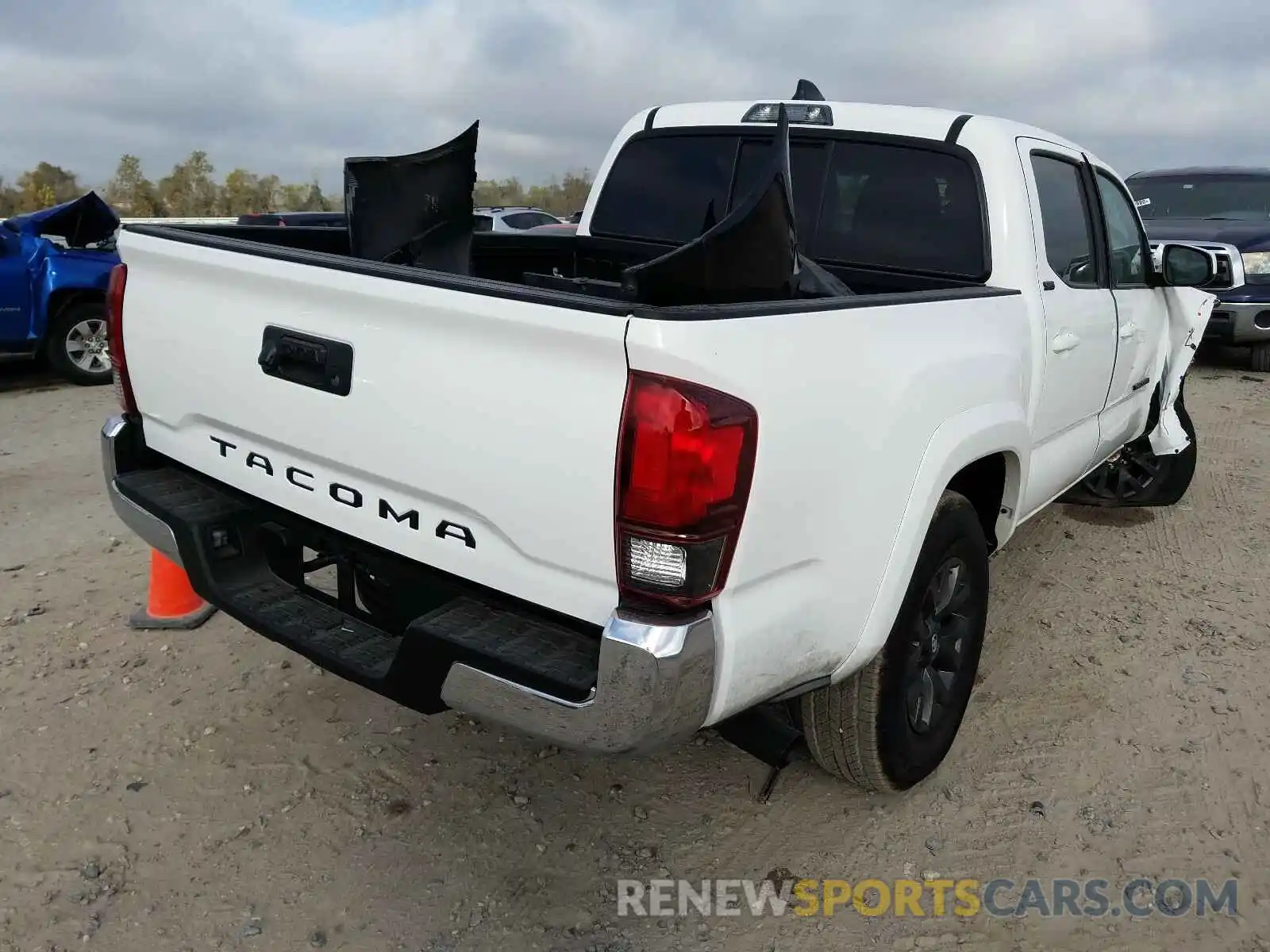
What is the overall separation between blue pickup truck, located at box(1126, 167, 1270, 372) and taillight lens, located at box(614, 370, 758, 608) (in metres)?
7.95

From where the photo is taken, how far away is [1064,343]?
128 inches

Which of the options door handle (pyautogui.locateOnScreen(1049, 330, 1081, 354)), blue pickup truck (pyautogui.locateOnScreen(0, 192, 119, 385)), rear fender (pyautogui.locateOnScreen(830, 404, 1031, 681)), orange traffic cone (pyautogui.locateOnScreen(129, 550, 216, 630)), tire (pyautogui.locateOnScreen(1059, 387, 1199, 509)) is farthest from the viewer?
blue pickup truck (pyautogui.locateOnScreen(0, 192, 119, 385))

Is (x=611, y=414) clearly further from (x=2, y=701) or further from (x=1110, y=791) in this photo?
(x=2, y=701)

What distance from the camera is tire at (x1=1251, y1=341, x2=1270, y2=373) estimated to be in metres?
9.94

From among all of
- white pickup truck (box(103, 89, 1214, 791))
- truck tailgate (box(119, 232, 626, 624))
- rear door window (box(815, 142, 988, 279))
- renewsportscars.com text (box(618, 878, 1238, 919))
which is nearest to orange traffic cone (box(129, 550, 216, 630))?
white pickup truck (box(103, 89, 1214, 791))

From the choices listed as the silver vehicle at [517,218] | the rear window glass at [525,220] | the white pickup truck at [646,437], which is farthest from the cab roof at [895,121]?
the rear window glass at [525,220]

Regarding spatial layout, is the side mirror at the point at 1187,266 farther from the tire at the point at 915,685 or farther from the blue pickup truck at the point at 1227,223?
the blue pickup truck at the point at 1227,223

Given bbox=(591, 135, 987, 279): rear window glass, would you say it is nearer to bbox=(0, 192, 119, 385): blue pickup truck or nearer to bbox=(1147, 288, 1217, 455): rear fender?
bbox=(1147, 288, 1217, 455): rear fender

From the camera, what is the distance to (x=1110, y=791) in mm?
2896

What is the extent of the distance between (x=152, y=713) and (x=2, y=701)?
0.51m

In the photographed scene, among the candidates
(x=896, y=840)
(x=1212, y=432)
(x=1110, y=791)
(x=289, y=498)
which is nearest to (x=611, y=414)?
(x=289, y=498)

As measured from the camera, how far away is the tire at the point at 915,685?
2514 mm

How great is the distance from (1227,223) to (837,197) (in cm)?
819

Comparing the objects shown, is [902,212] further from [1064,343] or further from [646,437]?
[646,437]
